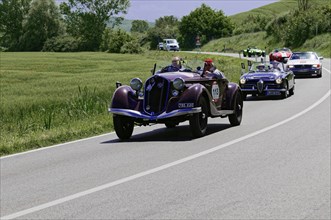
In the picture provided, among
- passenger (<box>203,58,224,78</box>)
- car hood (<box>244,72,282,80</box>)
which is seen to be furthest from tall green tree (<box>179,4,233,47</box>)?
passenger (<box>203,58,224,78</box>)

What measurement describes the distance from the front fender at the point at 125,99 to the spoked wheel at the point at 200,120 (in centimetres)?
119

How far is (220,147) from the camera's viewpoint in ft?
37.8

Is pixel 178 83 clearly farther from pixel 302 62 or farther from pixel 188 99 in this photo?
pixel 302 62

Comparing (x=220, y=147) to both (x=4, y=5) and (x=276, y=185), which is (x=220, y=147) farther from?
(x=4, y=5)

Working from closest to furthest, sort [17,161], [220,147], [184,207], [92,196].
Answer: [184,207]
[92,196]
[17,161]
[220,147]

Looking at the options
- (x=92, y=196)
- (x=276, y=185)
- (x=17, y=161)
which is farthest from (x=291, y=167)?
(x=17, y=161)

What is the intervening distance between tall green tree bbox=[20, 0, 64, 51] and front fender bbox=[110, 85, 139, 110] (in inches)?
3893

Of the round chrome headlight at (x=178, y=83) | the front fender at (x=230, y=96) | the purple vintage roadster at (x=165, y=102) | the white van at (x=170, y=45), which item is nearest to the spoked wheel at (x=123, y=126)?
the purple vintage roadster at (x=165, y=102)

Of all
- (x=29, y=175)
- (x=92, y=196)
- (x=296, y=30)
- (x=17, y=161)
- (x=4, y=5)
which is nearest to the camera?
(x=92, y=196)

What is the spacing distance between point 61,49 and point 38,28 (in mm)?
8685

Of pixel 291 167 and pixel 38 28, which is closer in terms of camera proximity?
pixel 291 167

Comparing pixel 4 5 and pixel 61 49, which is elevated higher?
pixel 4 5

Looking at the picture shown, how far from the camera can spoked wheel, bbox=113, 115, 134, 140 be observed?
13.0 m

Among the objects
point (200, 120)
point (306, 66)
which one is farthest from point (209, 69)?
point (306, 66)
